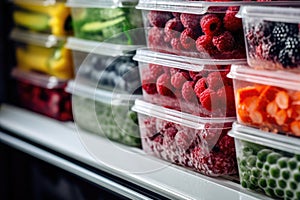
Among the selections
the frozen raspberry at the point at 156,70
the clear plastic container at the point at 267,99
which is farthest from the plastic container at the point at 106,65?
the clear plastic container at the point at 267,99

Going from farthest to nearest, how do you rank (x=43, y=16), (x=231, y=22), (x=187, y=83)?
(x=43, y=16)
(x=187, y=83)
(x=231, y=22)

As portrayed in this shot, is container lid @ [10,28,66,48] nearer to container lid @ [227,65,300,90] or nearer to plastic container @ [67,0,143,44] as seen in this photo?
plastic container @ [67,0,143,44]

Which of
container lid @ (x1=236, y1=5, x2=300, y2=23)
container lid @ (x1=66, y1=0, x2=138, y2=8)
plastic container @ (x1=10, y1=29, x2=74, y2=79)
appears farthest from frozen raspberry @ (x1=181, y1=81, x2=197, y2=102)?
plastic container @ (x1=10, y1=29, x2=74, y2=79)

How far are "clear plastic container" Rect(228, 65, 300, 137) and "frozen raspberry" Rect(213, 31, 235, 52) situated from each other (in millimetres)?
53

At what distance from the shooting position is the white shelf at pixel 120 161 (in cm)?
134

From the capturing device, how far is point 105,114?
1729 millimetres

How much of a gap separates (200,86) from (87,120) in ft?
1.94

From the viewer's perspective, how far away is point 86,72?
6.00 ft

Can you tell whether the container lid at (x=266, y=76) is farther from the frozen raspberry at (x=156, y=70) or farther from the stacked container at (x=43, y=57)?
the stacked container at (x=43, y=57)

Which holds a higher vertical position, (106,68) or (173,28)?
(173,28)

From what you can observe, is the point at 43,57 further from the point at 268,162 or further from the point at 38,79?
the point at 268,162

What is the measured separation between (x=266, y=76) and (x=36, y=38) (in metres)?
1.13

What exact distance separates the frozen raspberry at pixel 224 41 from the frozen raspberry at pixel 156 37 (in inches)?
7.7

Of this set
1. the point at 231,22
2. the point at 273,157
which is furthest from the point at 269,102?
the point at 231,22
